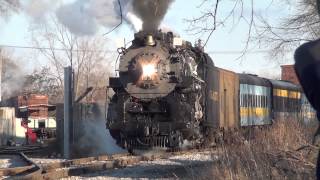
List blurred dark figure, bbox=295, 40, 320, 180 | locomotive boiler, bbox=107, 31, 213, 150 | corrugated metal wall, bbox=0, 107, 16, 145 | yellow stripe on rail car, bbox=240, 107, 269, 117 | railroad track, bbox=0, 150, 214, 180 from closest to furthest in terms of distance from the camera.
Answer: blurred dark figure, bbox=295, 40, 320, 180
railroad track, bbox=0, 150, 214, 180
locomotive boiler, bbox=107, 31, 213, 150
yellow stripe on rail car, bbox=240, 107, 269, 117
corrugated metal wall, bbox=0, 107, 16, 145

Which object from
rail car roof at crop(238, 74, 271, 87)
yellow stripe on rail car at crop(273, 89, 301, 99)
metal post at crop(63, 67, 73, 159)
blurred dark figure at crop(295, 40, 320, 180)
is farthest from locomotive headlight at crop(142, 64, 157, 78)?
blurred dark figure at crop(295, 40, 320, 180)

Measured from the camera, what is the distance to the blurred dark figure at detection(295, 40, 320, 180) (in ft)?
6.05

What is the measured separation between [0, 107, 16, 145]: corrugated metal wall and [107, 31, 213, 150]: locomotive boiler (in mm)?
13536

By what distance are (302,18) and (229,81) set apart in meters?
3.69

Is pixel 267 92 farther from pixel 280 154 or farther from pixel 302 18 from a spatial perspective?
pixel 280 154

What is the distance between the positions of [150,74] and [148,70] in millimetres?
152

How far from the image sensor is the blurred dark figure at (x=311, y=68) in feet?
6.05

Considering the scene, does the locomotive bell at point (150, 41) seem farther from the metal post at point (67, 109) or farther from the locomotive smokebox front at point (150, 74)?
the metal post at point (67, 109)

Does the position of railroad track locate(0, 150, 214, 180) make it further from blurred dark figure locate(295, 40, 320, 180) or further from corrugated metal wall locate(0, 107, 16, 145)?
corrugated metal wall locate(0, 107, 16, 145)

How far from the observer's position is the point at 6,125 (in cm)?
2875

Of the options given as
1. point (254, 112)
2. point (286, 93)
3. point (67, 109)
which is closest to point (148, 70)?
point (67, 109)

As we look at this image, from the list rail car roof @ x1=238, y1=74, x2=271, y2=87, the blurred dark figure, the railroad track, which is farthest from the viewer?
rail car roof @ x1=238, y1=74, x2=271, y2=87

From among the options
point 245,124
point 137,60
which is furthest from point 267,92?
point 137,60

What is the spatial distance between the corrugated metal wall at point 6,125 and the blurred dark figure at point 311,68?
28087mm
